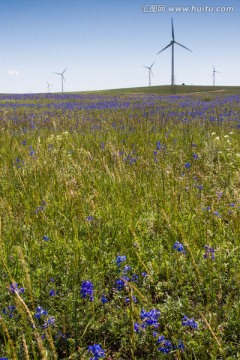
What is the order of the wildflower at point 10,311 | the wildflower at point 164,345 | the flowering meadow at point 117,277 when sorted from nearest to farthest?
the wildflower at point 164,345 < the flowering meadow at point 117,277 < the wildflower at point 10,311

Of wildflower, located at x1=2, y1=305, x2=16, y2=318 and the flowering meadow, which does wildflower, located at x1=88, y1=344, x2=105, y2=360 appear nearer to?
the flowering meadow

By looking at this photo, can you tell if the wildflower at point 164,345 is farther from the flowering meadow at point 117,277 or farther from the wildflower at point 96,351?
the wildflower at point 96,351

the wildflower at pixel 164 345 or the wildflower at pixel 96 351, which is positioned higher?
the wildflower at pixel 96 351

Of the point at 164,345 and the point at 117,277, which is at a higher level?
the point at 117,277

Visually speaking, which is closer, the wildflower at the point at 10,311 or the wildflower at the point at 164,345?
the wildflower at the point at 164,345

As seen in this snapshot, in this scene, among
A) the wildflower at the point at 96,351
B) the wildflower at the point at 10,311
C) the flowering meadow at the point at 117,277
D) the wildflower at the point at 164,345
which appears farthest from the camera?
the wildflower at the point at 10,311

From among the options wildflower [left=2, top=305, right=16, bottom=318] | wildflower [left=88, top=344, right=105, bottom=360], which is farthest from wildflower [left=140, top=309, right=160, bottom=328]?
wildflower [left=2, top=305, right=16, bottom=318]

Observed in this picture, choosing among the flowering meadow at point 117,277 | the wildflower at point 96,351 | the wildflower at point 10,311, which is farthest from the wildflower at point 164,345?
the wildflower at point 10,311

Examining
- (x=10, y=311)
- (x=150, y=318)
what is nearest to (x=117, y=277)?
(x=150, y=318)

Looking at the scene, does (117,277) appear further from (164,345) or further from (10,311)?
(10,311)

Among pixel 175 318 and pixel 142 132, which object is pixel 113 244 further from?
pixel 142 132

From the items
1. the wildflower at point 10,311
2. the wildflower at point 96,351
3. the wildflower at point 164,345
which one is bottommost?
the wildflower at point 164,345

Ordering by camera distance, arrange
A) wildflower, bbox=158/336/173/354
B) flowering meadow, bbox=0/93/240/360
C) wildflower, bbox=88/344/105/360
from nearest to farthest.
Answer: wildflower, bbox=88/344/105/360
wildflower, bbox=158/336/173/354
flowering meadow, bbox=0/93/240/360

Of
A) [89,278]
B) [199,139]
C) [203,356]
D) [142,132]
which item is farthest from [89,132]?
[203,356]
